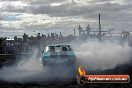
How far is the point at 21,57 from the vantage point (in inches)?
1278

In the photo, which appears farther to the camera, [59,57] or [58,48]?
[58,48]

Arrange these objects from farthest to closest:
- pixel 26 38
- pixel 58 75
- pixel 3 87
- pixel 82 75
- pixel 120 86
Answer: pixel 26 38 < pixel 58 75 < pixel 3 87 < pixel 120 86 < pixel 82 75

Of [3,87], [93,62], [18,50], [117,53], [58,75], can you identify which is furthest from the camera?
[18,50]

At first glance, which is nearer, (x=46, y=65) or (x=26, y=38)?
(x=46, y=65)

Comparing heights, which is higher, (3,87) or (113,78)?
(113,78)

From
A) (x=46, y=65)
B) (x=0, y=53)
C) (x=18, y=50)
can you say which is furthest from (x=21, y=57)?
(x=46, y=65)

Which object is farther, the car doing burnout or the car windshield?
the car windshield

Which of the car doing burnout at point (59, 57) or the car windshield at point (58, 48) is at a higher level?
the car windshield at point (58, 48)

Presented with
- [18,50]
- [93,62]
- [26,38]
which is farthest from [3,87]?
[26,38]

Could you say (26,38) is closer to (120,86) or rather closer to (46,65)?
(46,65)

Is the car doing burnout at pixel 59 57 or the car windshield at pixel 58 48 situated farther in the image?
the car windshield at pixel 58 48

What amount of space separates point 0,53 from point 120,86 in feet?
68.6

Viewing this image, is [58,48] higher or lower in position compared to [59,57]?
higher

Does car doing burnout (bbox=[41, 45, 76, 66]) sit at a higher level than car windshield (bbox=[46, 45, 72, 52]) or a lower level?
lower
